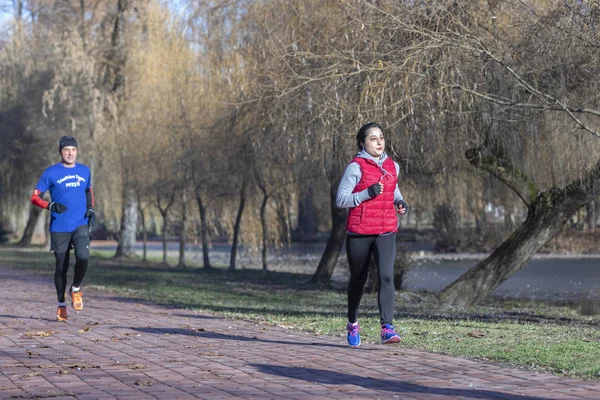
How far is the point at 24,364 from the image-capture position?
7336mm

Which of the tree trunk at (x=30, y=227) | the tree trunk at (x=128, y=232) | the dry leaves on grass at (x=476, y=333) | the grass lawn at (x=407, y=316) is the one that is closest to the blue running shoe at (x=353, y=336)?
the grass lawn at (x=407, y=316)

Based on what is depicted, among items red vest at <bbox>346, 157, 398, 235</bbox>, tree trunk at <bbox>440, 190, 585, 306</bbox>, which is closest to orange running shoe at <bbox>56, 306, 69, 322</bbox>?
red vest at <bbox>346, 157, 398, 235</bbox>

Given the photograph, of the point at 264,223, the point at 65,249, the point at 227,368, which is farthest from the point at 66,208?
the point at 264,223

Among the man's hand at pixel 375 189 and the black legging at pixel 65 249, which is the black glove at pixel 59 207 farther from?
the man's hand at pixel 375 189

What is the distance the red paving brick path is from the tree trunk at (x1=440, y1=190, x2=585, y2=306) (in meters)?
7.39

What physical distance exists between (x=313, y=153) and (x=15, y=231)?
36.2 metres

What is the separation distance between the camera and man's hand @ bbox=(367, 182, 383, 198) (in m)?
7.65

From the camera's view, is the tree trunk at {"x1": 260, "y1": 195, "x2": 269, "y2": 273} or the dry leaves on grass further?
the tree trunk at {"x1": 260, "y1": 195, "x2": 269, "y2": 273}

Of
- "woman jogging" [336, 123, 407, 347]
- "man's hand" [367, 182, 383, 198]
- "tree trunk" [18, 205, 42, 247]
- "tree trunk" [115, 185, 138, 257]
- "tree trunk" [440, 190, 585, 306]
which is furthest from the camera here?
"tree trunk" [18, 205, 42, 247]

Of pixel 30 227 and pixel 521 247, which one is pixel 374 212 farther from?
pixel 30 227

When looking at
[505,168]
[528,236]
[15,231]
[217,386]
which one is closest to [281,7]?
[505,168]

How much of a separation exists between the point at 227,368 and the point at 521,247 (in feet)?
33.8

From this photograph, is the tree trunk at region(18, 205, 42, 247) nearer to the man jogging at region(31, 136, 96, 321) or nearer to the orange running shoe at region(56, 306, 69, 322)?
the man jogging at region(31, 136, 96, 321)

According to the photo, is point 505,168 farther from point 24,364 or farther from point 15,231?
point 15,231
